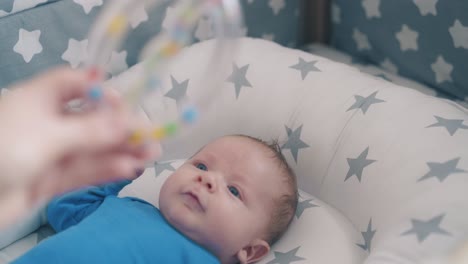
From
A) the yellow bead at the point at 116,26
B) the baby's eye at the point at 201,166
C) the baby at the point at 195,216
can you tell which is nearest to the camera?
the yellow bead at the point at 116,26

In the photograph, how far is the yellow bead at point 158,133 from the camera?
567 mm

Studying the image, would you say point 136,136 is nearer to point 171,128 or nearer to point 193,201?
point 171,128

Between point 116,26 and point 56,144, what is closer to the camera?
point 56,144

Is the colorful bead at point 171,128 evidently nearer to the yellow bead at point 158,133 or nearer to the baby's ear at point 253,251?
the yellow bead at point 158,133

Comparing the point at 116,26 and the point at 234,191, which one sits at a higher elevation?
the point at 116,26

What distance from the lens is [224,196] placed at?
3.10 ft

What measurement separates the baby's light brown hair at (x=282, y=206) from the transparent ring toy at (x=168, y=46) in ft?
1.20

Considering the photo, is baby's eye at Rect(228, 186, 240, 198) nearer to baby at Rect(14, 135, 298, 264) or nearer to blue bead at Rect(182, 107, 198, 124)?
baby at Rect(14, 135, 298, 264)

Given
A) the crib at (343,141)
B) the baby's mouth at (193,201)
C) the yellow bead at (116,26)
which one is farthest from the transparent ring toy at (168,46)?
the baby's mouth at (193,201)

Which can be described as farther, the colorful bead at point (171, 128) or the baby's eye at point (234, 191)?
the baby's eye at point (234, 191)

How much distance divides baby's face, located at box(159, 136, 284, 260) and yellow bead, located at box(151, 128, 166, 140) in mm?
370

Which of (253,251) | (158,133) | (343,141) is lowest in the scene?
(253,251)

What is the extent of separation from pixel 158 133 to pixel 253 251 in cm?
46

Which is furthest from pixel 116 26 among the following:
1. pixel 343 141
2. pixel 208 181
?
pixel 343 141
